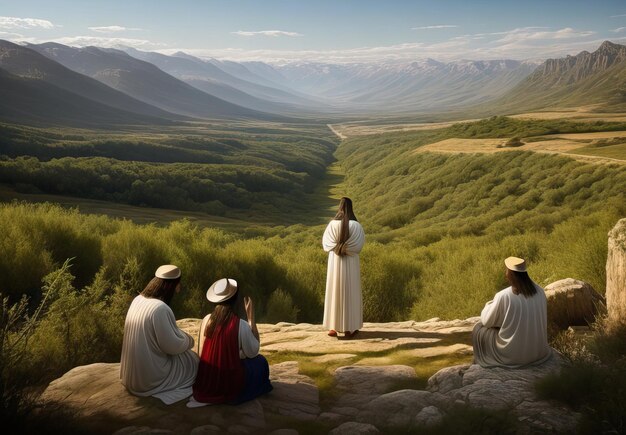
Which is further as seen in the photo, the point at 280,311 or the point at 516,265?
the point at 280,311

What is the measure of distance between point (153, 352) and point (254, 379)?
1.26m

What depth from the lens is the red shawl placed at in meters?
5.66

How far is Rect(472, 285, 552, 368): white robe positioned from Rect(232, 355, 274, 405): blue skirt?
3.09 metres

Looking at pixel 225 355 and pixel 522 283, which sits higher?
pixel 522 283

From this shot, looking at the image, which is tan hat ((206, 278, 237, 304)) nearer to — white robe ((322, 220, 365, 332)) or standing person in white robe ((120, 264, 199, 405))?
standing person in white robe ((120, 264, 199, 405))

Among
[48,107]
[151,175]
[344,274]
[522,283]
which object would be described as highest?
[48,107]

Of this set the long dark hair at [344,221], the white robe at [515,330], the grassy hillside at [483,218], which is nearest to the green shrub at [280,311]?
the grassy hillside at [483,218]

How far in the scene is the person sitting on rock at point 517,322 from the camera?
620 cm

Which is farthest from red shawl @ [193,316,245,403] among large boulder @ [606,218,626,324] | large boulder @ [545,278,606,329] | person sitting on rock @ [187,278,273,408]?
large boulder @ [545,278,606,329]

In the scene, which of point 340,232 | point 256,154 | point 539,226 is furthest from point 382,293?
point 256,154

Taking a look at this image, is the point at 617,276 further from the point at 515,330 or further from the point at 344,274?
the point at 344,274

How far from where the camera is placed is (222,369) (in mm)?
5660

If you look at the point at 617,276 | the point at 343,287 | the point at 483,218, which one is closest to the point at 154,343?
the point at 343,287

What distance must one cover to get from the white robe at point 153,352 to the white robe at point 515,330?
405 centimetres
